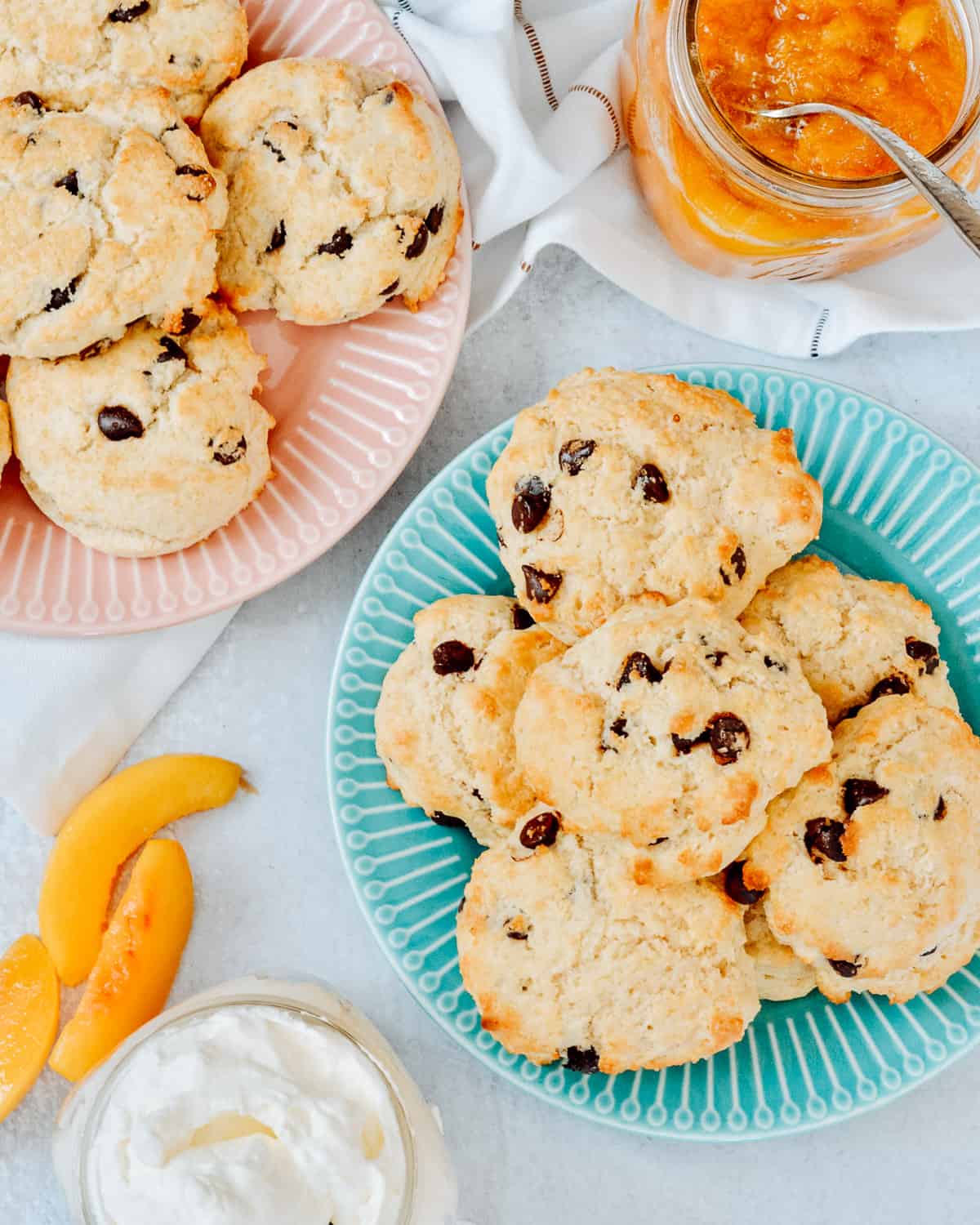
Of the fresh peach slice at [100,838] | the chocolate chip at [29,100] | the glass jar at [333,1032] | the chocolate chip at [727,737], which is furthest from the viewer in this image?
the fresh peach slice at [100,838]

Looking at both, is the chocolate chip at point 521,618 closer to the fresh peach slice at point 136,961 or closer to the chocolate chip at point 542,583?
the chocolate chip at point 542,583

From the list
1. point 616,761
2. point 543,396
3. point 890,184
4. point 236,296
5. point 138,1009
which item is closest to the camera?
point 616,761

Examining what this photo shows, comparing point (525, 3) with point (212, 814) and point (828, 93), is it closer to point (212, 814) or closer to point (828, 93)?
point (828, 93)

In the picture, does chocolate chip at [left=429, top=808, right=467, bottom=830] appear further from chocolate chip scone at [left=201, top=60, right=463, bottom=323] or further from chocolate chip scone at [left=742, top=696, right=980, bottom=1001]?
chocolate chip scone at [left=201, top=60, right=463, bottom=323]

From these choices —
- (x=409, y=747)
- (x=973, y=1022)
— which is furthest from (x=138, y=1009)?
(x=973, y=1022)

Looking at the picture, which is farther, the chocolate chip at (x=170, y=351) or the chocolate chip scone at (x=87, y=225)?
the chocolate chip at (x=170, y=351)

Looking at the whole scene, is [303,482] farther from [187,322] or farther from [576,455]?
[576,455]

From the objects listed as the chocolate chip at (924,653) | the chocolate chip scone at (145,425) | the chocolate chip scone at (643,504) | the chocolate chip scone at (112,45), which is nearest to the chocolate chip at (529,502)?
the chocolate chip scone at (643,504)
